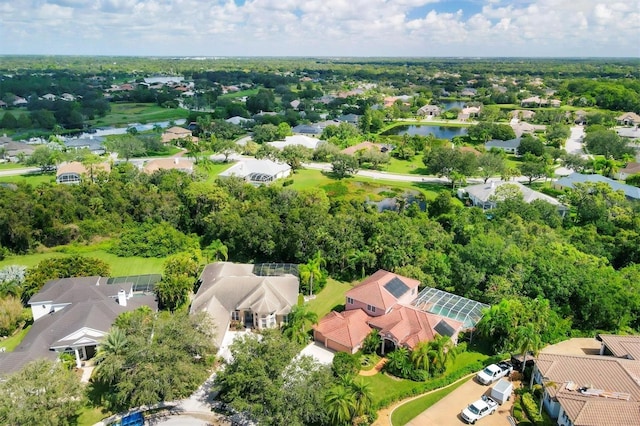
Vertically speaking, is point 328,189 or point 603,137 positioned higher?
point 603,137

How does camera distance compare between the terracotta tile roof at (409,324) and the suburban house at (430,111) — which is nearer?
the terracotta tile roof at (409,324)

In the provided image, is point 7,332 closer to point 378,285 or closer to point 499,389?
point 378,285

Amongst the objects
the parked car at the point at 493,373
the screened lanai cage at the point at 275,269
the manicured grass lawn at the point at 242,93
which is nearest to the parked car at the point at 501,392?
the parked car at the point at 493,373

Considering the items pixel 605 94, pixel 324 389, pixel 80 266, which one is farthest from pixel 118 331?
pixel 605 94

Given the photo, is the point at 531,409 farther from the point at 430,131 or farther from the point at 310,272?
the point at 430,131

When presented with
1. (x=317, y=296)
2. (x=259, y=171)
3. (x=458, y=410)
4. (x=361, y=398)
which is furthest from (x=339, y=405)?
(x=259, y=171)

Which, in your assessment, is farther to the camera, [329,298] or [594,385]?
[329,298]

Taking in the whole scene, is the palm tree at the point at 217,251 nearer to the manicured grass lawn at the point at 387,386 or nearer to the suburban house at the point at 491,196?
the manicured grass lawn at the point at 387,386
